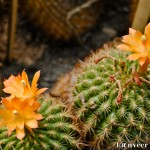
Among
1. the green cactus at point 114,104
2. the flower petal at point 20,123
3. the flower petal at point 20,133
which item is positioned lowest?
the flower petal at point 20,133

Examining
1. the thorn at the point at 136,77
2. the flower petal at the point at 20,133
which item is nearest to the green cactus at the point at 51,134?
the flower petal at the point at 20,133

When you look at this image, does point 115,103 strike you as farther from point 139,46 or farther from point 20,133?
point 20,133

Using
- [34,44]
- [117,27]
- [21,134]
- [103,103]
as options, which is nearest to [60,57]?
[34,44]

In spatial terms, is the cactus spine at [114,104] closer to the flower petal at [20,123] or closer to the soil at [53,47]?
the flower petal at [20,123]

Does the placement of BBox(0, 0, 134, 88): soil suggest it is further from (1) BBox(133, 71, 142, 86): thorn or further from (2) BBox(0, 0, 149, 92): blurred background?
(1) BBox(133, 71, 142, 86): thorn

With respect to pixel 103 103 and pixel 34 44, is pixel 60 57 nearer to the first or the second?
pixel 34 44
